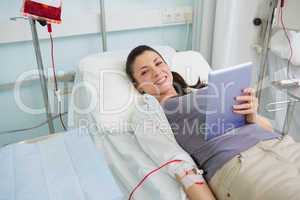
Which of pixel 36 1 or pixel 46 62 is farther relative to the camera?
pixel 46 62

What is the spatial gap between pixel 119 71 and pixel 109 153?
19.6 inches

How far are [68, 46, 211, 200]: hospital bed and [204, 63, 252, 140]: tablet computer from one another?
A: 278 millimetres

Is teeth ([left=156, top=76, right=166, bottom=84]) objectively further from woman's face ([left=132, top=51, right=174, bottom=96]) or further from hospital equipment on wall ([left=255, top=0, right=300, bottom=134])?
hospital equipment on wall ([left=255, top=0, right=300, bottom=134])

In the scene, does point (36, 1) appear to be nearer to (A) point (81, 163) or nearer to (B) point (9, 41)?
(B) point (9, 41)

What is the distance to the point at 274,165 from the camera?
0.98m

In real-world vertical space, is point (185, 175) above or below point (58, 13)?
below

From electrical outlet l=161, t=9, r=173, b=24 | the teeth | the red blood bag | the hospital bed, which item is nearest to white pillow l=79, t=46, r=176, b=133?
the hospital bed

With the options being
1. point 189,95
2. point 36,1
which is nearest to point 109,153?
point 189,95

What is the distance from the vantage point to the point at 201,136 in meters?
1.23

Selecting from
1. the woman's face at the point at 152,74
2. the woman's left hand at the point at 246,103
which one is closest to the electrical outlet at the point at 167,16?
the woman's face at the point at 152,74

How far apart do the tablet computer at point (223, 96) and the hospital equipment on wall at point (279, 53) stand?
629 millimetres

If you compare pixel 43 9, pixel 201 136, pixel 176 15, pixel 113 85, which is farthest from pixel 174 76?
pixel 43 9

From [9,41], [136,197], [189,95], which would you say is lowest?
[136,197]

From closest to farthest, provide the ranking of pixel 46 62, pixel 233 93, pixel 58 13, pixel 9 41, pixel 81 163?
pixel 81 163 < pixel 233 93 < pixel 58 13 < pixel 9 41 < pixel 46 62
